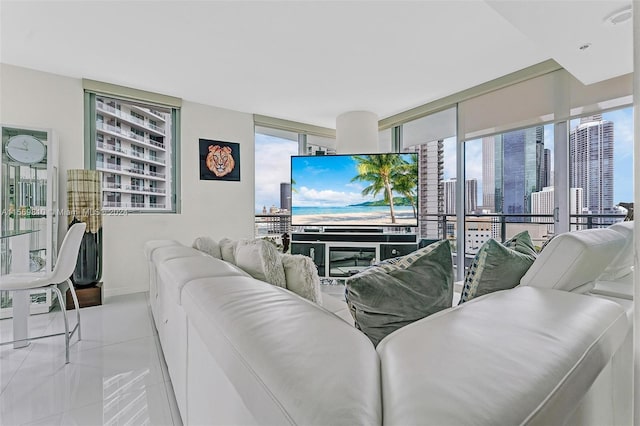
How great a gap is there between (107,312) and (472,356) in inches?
131

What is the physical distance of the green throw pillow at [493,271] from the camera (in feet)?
3.42

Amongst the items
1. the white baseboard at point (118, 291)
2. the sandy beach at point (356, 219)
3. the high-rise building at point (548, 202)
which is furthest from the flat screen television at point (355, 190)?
the white baseboard at point (118, 291)

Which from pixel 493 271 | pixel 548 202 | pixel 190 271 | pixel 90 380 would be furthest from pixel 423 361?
pixel 548 202

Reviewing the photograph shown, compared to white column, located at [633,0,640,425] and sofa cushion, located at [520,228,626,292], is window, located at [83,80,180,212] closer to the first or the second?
sofa cushion, located at [520,228,626,292]

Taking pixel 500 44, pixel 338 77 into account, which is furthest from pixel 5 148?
pixel 500 44

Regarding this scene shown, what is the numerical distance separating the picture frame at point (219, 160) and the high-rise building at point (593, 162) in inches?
153

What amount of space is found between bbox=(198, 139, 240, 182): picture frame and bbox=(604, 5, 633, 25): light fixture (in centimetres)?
388

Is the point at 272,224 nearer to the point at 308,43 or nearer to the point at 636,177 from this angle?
the point at 308,43

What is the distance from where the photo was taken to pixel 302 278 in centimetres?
141

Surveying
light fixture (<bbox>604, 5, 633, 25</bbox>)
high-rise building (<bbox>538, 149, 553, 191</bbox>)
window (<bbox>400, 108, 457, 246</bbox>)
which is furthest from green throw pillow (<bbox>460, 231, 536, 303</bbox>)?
window (<bbox>400, 108, 457, 246</bbox>)

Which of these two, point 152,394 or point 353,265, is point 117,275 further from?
point 353,265

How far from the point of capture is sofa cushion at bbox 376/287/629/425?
408 millimetres

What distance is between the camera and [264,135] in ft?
15.9

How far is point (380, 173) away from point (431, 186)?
0.95 m
